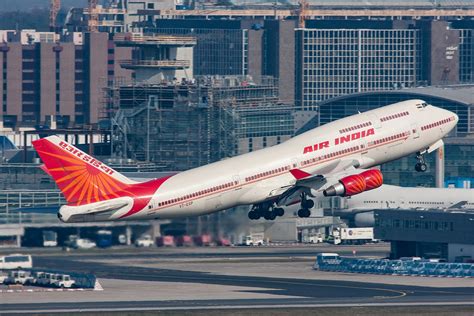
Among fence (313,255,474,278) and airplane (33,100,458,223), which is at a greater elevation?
airplane (33,100,458,223)

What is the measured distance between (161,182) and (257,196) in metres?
7.55

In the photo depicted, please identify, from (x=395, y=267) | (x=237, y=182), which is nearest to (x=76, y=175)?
(x=237, y=182)

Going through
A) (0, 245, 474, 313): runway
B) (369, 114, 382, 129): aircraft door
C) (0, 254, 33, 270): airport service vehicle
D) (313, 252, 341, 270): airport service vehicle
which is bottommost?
(0, 245, 474, 313): runway

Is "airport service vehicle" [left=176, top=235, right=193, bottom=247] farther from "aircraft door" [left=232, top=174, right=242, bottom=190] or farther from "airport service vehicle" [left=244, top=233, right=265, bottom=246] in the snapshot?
"airport service vehicle" [left=244, top=233, right=265, bottom=246]

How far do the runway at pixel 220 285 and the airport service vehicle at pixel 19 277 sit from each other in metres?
3.80

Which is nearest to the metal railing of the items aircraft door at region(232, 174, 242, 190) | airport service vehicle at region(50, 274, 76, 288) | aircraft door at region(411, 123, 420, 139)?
airport service vehicle at region(50, 274, 76, 288)

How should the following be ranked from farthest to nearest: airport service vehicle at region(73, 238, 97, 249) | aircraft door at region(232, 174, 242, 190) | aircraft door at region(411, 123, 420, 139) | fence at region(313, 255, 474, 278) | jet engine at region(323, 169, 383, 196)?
fence at region(313, 255, 474, 278)
airport service vehicle at region(73, 238, 97, 249)
aircraft door at region(411, 123, 420, 139)
jet engine at region(323, 169, 383, 196)
aircraft door at region(232, 174, 242, 190)

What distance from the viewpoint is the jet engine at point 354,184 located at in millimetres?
138750

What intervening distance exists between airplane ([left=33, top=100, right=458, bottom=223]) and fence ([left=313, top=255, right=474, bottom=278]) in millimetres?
31477

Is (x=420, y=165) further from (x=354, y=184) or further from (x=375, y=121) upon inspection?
(x=354, y=184)

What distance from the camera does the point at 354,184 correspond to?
13875 centimetres

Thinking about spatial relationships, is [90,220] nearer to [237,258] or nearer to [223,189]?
[223,189]

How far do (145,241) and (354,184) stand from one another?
16727 mm

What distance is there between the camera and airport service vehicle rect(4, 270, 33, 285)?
162625 mm
